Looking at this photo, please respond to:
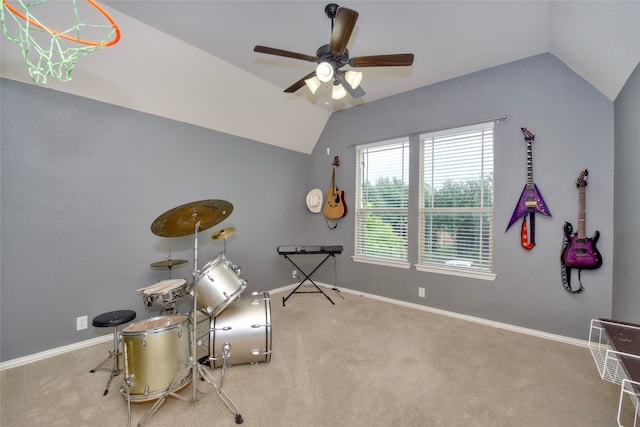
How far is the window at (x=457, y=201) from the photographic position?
10.2ft

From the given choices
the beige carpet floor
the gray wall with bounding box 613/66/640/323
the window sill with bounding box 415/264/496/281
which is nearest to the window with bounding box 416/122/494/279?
the window sill with bounding box 415/264/496/281

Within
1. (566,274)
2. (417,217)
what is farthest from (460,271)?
A: (566,274)

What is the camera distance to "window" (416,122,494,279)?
3102 mm

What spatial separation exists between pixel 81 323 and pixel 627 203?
4664mm

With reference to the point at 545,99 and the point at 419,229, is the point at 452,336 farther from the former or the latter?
the point at 545,99

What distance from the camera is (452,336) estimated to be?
2742 mm

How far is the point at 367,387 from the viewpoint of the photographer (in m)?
1.99

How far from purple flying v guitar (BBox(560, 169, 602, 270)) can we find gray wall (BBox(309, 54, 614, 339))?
60mm

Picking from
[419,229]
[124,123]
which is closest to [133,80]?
[124,123]

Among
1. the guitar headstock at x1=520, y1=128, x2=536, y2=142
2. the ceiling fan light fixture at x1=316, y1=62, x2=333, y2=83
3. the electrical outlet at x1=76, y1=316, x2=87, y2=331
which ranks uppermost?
the ceiling fan light fixture at x1=316, y1=62, x2=333, y2=83

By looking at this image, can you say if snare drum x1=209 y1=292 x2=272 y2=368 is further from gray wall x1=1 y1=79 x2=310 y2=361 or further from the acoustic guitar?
the acoustic guitar

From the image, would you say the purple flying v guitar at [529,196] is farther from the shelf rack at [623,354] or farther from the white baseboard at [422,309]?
the shelf rack at [623,354]

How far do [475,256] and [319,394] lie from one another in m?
2.30

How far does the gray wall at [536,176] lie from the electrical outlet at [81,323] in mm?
3410
